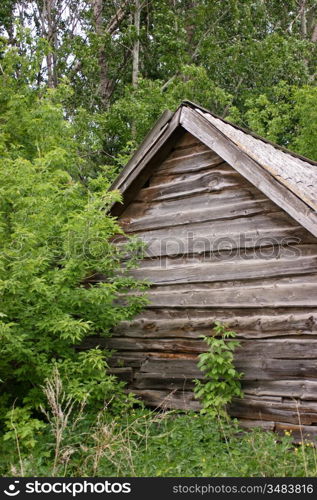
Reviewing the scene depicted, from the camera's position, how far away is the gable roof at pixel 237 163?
591 cm

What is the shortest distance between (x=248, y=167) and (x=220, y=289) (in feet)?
5.20

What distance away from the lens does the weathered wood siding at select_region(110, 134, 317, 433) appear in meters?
6.23

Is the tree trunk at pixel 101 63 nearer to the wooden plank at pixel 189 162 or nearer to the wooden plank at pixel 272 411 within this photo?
the wooden plank at pixel 189 162

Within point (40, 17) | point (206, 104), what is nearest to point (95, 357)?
point (206, 104)

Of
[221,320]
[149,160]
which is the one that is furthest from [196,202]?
[221,320]

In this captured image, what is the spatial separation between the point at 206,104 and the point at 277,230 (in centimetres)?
1227

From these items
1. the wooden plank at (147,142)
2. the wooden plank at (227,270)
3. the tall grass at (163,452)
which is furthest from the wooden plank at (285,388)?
the wooden plank at (147,142)

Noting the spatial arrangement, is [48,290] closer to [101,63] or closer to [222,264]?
[222,264]

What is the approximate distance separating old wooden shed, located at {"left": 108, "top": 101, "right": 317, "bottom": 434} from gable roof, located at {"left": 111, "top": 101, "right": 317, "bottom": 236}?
0.05ft

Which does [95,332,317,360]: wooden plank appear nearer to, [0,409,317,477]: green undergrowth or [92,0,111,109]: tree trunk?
[0,409,317,477]: green undergrowth

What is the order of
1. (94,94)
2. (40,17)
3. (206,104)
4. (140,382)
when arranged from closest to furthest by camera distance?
(140,382)
(206,104)
(94,94)
(40,17)

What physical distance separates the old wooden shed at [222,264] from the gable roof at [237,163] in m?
0.02

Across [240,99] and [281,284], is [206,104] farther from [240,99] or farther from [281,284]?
[281,284]

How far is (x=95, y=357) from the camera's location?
6.25 m
